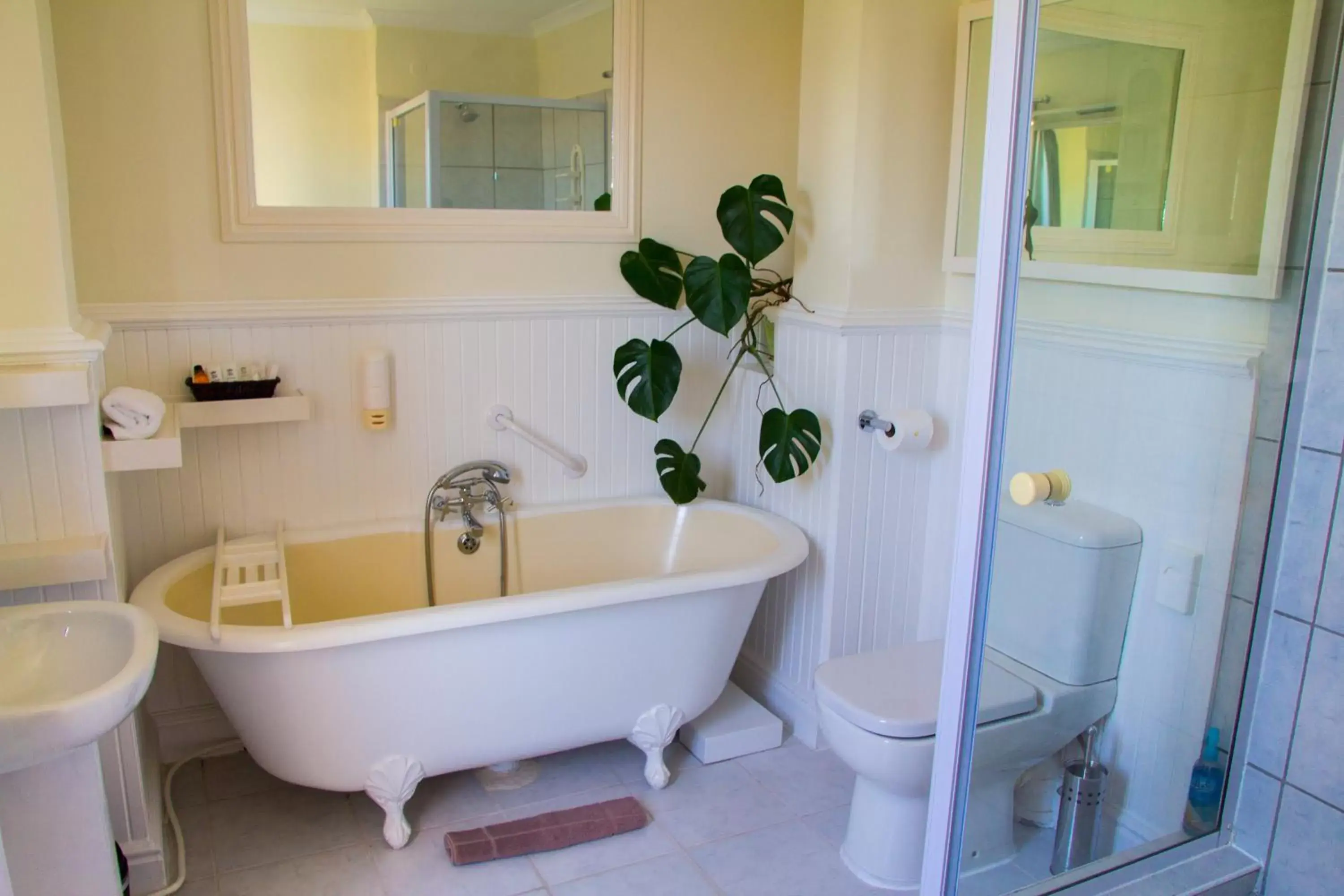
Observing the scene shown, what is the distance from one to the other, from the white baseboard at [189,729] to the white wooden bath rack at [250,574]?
14.1 inches

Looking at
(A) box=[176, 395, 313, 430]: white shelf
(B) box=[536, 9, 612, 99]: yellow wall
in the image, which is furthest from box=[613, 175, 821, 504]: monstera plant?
(A) box=[176, 395, 313, 430]: white shelf

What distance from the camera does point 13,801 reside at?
70.6 inches

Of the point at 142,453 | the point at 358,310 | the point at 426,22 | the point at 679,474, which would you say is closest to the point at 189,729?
the point at 142,453

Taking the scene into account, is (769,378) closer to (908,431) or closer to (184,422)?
(908,431)

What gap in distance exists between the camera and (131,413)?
7.19 feet

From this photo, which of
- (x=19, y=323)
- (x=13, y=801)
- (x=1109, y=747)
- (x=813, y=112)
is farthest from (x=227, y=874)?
(x=813, y=112)

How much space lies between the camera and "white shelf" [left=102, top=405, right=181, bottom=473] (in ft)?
7.10

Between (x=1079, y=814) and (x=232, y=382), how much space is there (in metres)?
2.14

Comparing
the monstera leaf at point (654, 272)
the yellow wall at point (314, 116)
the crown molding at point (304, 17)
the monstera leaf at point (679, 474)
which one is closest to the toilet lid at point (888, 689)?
the monstera leaf at point (679, 474)

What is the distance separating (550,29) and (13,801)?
227 cm

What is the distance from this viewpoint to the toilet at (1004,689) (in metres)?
1.77

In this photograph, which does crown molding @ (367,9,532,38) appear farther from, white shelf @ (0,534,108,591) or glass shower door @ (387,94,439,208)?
white shelf @ (0,534,108,591)

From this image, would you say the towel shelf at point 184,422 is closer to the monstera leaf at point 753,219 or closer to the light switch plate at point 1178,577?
the monstera leaf at point 753,219

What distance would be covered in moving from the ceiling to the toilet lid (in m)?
1.91
